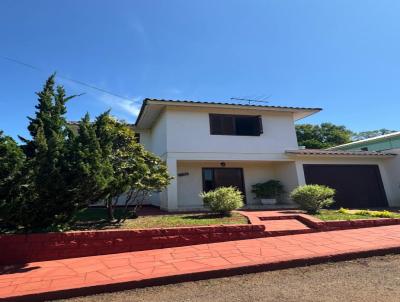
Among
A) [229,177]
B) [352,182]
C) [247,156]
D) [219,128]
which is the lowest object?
[352,182]

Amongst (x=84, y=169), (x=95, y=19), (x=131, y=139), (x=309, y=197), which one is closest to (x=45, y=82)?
(x=95, y=19)

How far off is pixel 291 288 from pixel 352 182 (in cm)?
1287

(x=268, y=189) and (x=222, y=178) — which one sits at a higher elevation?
(x=222, y=178)

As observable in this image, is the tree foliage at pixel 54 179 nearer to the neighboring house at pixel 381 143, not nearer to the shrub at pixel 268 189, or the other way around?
the shrub at pixel 268 189

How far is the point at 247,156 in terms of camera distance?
13.6m

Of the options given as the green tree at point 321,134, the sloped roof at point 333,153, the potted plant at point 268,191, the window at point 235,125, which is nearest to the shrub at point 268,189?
the potted plant at point 268,191

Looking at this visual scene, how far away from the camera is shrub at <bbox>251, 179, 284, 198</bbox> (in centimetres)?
1414

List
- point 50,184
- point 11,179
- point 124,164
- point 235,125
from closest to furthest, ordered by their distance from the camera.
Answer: point 11,179 < point 50,184 < point 124,164 < point 235,125

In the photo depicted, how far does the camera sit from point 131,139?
8.89m

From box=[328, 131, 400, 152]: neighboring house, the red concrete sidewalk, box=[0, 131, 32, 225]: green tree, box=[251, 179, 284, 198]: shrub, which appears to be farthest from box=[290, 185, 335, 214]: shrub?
box=[328, 131, 400, 152]: neighboring house

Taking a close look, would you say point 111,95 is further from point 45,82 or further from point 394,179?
point 394,179

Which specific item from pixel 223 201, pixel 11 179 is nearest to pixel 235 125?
pixel 223 201

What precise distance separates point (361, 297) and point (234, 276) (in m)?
1.85

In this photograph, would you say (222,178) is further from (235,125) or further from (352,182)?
(352,182)
